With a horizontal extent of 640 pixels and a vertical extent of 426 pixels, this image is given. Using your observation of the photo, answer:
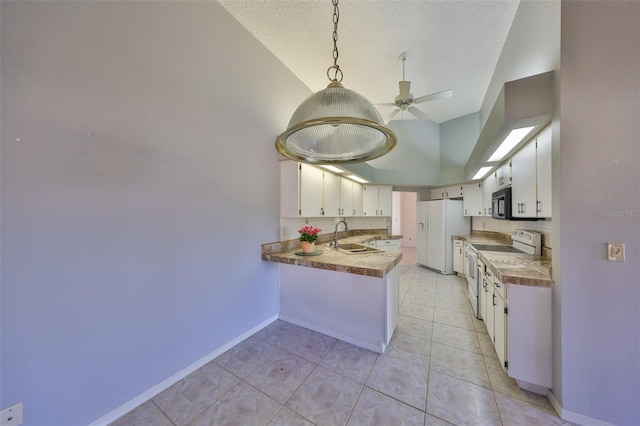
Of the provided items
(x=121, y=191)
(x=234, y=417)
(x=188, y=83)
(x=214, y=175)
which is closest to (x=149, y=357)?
(x=234, y=417)

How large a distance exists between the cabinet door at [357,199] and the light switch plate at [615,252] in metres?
3.13

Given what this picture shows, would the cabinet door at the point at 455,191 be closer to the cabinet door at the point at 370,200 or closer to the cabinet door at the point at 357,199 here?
the cabinet door at the point at 370,200

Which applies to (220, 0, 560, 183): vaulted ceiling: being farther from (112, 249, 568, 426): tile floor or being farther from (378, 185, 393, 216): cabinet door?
(112, 249, 568, 426): tile floor

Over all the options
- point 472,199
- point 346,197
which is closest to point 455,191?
point 472,199

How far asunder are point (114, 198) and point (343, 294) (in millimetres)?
2030

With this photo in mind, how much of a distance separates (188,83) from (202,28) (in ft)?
1.92

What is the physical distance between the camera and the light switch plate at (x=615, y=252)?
1.20 meters

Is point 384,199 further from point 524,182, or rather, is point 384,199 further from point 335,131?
point 335,131

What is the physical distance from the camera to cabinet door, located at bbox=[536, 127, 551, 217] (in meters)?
1.72

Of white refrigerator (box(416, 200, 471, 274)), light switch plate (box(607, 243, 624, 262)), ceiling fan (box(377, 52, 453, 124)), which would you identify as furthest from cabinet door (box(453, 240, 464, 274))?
light switch plate (box(607, 243, 624, 262))

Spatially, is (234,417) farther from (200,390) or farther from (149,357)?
(149,357)

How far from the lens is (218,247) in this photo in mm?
1998

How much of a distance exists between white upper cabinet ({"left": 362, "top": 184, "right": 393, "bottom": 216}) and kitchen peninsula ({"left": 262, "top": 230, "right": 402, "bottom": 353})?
2372 millimetres

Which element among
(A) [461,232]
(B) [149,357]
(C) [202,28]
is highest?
(C) [202,28]
